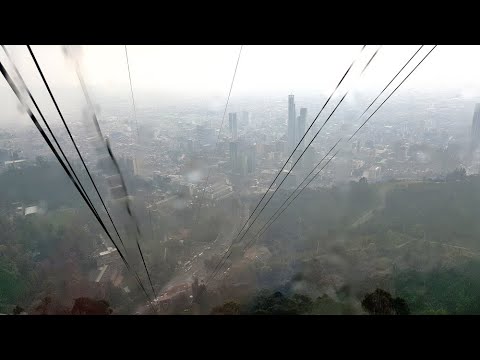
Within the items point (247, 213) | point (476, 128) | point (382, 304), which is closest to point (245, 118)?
point (247, 213)

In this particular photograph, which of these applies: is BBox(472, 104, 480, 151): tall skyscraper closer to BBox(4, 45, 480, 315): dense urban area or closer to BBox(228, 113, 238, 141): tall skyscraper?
BBox(4, 45, 480, 315): dense urban area

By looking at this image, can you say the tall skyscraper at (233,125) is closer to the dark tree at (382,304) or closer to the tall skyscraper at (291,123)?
the tall skyscraper at (291,123)

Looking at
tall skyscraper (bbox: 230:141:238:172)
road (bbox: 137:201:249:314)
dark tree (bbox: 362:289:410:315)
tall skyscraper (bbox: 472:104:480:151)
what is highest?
tall skyscraper (bbox: 472:104:480:151)

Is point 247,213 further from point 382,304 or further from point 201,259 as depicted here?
point 382,304

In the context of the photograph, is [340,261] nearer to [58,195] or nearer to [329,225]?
[329,225]

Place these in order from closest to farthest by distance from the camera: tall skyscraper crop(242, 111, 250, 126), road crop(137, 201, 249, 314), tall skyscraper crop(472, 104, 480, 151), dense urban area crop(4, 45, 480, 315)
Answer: dense urban area crop(4, 45, 480, 315)
road crop(137, 201, 249, 314)
tall skyscraper crop(472, 104, 480, 151)
tall skyscraper crop(242, 111, 250, 126)

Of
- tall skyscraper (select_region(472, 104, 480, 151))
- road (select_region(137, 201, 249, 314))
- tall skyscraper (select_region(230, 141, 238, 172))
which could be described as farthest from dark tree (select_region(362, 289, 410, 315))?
tall skyscraper (select_region(472, 104, 480, 151))
